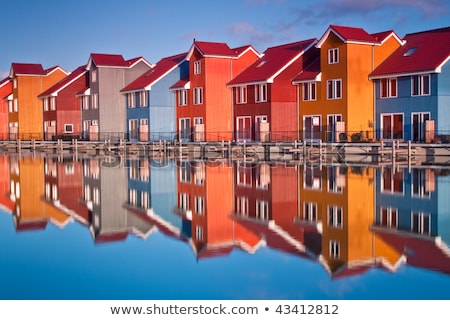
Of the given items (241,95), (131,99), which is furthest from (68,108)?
(241,95)

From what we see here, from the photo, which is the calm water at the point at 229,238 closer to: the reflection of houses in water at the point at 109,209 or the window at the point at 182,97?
the reflection of houses in water at the point at 109,209

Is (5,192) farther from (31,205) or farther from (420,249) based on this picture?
(420,249)

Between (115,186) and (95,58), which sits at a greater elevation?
(95,58)

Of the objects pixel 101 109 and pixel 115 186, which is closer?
pixel 115 186

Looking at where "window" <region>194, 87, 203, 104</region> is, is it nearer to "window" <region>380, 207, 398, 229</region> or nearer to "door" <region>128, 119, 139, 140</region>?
"door" <region>128, 119, 139, 140</region>

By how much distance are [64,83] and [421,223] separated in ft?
208

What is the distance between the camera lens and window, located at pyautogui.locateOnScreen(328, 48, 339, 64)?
47.2 meters

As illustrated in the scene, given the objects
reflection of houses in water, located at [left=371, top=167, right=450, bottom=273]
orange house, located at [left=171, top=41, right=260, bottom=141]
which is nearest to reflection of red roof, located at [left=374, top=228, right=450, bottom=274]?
reflection of houses in water, located at [left=371, top=167, right=450, bottom=273]

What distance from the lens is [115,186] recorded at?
28.9m

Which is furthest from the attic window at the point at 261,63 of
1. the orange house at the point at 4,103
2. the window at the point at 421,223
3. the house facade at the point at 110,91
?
the orange house at the point at 4,103

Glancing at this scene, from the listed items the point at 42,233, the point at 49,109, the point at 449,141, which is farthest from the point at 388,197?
the point at 49,109

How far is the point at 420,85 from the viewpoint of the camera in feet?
144
